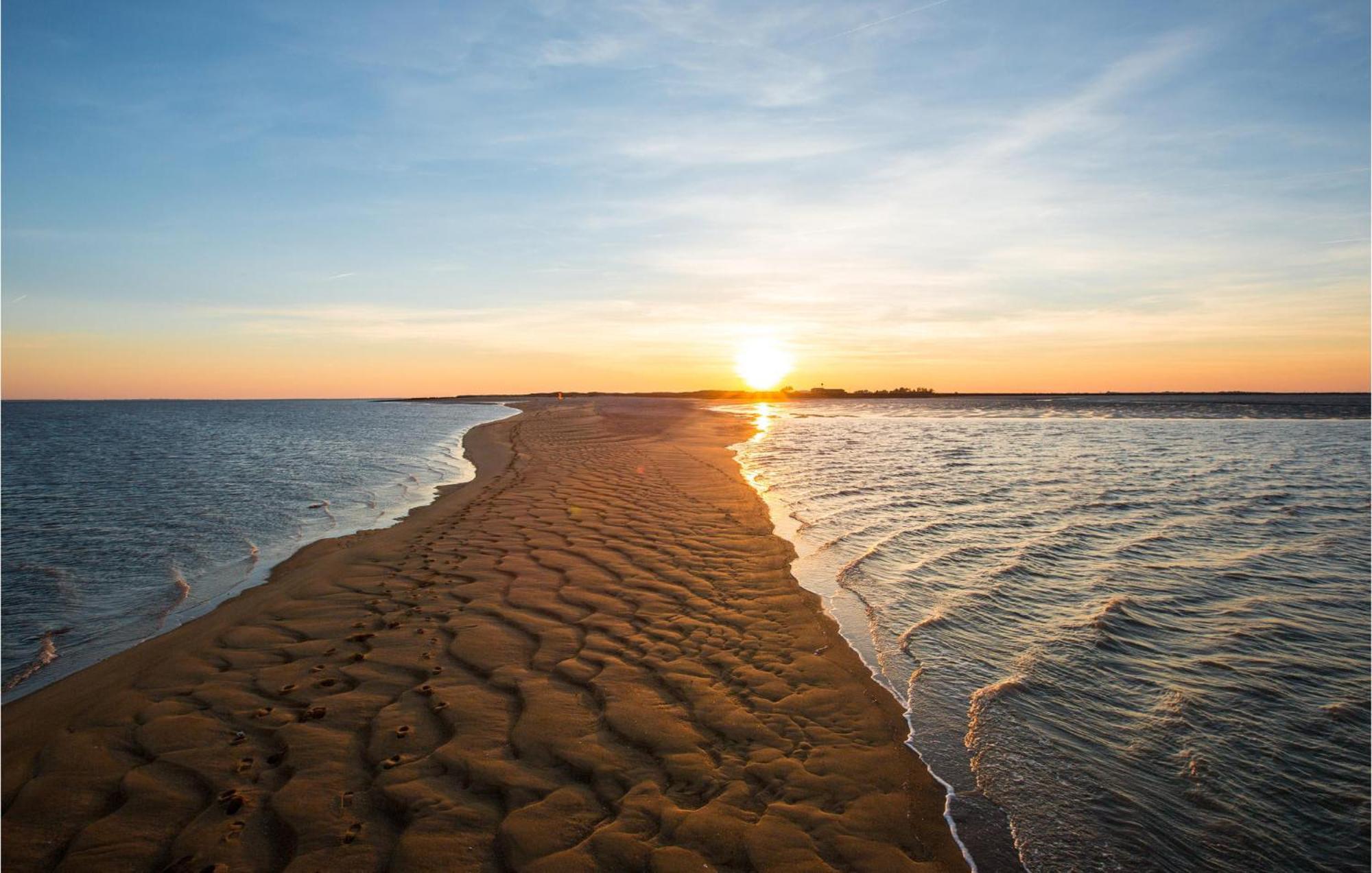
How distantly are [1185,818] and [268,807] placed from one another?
6860 millimetres

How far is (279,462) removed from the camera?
30062 millimetres

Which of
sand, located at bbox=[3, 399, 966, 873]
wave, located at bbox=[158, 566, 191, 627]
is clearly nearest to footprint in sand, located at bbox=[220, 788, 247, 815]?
sand, located at bbox=[3, 399, 966, 873]

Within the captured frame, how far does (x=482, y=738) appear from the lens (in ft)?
17.0

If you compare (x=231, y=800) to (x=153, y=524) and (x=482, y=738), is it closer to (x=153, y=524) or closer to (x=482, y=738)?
(x=482, y=738)

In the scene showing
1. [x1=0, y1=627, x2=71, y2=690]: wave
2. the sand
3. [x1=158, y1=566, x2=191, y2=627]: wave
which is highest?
the sand

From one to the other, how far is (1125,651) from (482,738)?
310 inches

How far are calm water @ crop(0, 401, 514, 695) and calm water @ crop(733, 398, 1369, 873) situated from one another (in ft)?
33.7

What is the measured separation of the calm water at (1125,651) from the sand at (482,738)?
874 mm

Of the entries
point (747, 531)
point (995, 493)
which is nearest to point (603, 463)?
point (747, 531)

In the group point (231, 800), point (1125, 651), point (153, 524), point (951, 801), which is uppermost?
point (231, 800)

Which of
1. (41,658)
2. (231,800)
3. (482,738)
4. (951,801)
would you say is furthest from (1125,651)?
(41,658)

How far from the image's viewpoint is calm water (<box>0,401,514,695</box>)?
902 cm

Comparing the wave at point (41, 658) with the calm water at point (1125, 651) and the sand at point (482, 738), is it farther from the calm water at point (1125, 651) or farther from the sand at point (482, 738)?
the calm water at point (1125, 651)

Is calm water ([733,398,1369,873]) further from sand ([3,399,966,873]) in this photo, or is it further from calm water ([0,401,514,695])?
calm water ([0,401,514,695])
